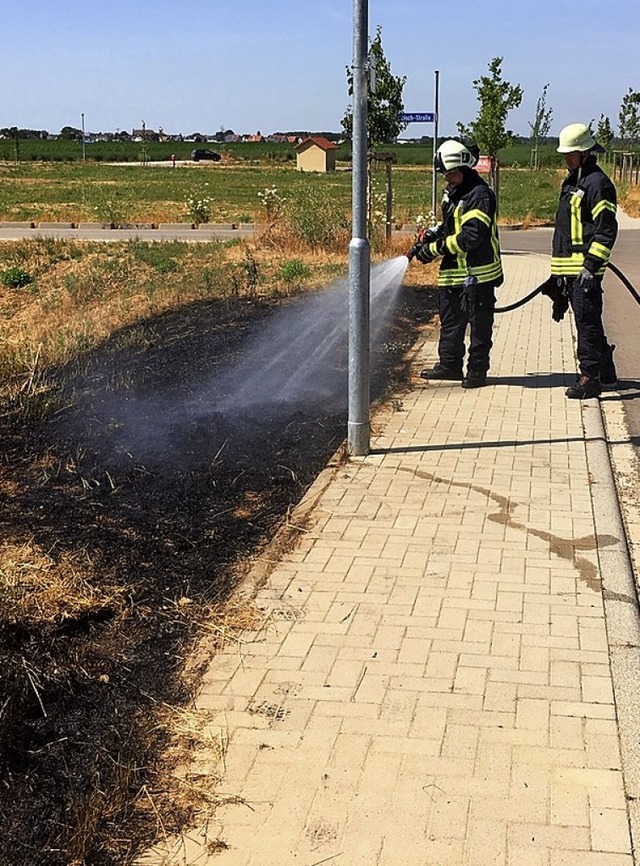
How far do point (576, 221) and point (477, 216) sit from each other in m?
0.75

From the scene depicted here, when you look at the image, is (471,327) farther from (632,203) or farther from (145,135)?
(145,135)

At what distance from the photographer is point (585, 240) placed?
7.71 metres

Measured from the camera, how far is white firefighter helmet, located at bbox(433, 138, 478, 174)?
299 inches

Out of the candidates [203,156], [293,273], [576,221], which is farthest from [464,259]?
[203,156]

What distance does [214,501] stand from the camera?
5.60 m

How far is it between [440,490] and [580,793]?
2850mm

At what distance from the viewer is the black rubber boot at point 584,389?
7.98 metres

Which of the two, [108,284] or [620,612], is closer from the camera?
[620,612]

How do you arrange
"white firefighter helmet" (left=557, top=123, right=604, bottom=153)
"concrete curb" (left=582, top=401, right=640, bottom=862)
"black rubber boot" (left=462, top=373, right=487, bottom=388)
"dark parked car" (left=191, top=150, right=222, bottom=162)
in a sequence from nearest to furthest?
"concrete curb" (left=582, top=401, right=640, bottom=862) → "white firefighter helmet" (left=557, top=123, right=604, bottom=153) → "black rubber boot" (left=462, top=373, right=487, bottom=388) → "dark parked car" (left=191, top=150, right=222, bottom=162)

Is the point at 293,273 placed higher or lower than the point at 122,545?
higher

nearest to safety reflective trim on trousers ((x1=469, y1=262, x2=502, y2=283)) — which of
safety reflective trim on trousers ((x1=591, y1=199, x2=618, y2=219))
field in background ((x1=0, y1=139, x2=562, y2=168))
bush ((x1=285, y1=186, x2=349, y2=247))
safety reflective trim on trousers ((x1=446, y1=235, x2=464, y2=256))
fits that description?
safety reflective trim on trousers ((x1=446, y1=235, x2=464, y2=256))

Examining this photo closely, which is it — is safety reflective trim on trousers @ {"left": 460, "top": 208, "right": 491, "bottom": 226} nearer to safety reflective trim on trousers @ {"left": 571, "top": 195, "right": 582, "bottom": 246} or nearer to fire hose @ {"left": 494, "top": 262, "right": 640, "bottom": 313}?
safety reflective trim on trousers @ {"left": 571, "top": 195, "right": 582, "bottom": 246}

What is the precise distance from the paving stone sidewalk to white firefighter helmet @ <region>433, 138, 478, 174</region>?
8.57 ft

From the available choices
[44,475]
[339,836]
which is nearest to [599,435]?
[44,475]
